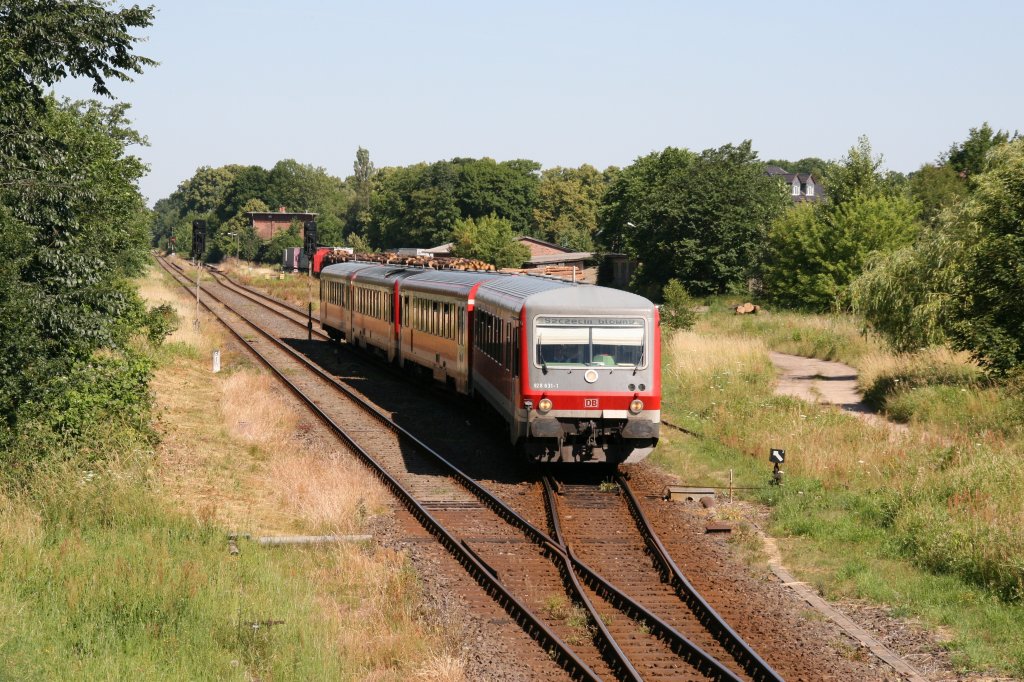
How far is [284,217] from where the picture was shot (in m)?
148

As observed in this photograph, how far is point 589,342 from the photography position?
17.4 meters

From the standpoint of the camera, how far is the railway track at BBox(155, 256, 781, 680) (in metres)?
10.5

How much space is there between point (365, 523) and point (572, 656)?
5692mm

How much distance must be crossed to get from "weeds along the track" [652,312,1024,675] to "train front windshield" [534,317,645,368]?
2710 mm

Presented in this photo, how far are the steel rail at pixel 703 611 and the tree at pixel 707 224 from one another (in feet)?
195

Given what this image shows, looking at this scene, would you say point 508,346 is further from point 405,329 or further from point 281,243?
point 281,243

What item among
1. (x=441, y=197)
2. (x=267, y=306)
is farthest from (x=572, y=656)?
(x=441, y=197)

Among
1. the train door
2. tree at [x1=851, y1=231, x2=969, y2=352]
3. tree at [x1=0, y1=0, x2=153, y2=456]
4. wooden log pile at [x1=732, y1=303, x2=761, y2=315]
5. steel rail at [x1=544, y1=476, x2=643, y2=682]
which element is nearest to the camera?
steel rail at [x1=544, y1=476, x2=643, y2=682]

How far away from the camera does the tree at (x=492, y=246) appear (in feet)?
275

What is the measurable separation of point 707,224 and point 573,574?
63548 mm

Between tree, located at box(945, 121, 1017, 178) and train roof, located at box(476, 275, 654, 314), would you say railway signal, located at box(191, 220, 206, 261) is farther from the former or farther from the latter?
tree, located at box(945, 121, 1017, 178)

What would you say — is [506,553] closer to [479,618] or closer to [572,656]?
[479,618]

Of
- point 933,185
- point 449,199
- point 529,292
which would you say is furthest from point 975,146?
point 529,292

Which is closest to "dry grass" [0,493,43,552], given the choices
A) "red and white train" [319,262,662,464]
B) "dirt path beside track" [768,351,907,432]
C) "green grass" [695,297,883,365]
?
"red and white train" [319,262,662,464]
